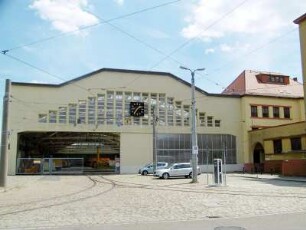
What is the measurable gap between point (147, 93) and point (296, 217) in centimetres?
4578

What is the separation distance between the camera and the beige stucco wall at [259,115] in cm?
5944

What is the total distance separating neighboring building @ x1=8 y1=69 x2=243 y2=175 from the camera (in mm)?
52219

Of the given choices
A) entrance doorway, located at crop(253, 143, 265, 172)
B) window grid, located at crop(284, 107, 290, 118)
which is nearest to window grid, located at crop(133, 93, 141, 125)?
entrance doorway, located at crop(253, 143, 265, 172)

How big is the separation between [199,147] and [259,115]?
10.5 m

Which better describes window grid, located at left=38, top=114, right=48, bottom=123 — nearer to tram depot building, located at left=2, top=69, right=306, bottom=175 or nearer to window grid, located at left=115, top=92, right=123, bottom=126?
tram depot building, located at left=2, top=69, right=306, bottom=175

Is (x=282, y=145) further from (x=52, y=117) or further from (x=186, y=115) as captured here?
(x=52, y=117)

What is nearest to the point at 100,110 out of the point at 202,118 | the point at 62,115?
the point at 62,115

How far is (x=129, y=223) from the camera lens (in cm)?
1130

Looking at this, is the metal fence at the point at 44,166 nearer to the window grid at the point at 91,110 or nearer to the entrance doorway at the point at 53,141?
the entrance doorway at the point at 53,141

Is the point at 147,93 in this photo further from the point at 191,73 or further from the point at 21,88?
the point at 191,73

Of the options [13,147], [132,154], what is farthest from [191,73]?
[13,147]

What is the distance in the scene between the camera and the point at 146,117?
56438 millimetres

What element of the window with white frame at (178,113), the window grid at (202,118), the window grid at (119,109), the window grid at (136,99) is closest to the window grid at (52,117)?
the window grid at (119,109)

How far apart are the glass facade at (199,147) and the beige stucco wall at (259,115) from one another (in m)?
1.93
